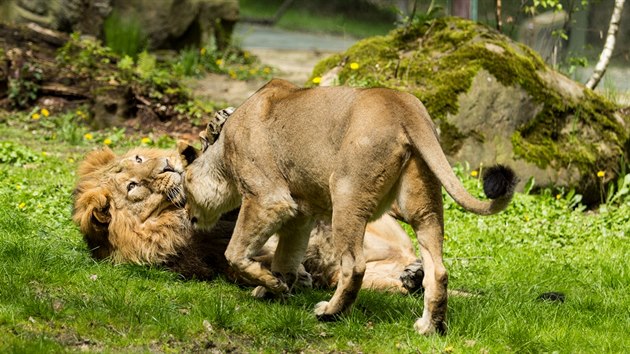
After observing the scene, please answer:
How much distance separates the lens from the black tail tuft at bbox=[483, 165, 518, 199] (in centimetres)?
488

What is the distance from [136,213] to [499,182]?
2.80 meters

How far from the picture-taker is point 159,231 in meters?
6.61

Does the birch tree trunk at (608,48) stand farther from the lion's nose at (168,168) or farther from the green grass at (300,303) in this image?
the lion's nose at (168,168)

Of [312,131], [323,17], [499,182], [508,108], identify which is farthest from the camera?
[323,17]

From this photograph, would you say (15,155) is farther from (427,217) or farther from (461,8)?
(461,8)

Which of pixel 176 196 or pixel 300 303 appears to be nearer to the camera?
pixel 300 303

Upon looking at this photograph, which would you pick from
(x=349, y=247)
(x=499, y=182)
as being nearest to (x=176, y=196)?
(x=349, y=247)

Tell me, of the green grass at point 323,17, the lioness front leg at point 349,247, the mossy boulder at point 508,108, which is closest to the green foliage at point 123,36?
the mossy boulder at point 508,108

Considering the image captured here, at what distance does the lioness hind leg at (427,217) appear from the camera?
522 cm

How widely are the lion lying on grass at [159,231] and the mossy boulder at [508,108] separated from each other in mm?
2859

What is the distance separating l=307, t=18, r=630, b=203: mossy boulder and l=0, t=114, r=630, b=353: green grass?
1170 millimetres

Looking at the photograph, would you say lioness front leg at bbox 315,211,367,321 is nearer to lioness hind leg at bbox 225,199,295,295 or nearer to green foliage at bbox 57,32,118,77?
lioness hind leg at bbox 225,199,295,295

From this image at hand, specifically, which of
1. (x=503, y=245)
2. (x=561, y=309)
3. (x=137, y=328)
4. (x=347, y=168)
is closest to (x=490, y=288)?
(x=561, y=309)

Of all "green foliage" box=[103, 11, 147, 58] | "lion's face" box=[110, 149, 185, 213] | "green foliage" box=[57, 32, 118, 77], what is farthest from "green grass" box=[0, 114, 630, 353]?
"green foliage" box=[103, 11, 147, 58]
